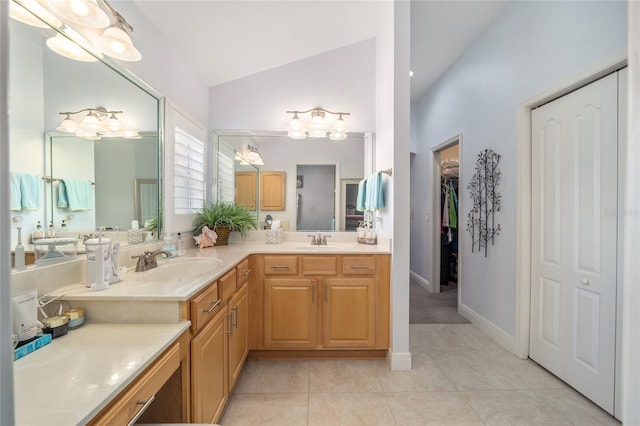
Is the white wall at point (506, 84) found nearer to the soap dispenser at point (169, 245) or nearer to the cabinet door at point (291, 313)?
the cabinet door at point (291, 313)

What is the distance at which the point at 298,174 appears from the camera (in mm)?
2902

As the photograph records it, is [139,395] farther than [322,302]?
No

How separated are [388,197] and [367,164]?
661 mm

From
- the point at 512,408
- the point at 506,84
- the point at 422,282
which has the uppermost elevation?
the point at 506,84

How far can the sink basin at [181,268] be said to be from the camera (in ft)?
5.41

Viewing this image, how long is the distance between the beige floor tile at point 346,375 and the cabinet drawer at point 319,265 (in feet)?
2.40

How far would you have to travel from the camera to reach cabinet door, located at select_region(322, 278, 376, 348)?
2248mm

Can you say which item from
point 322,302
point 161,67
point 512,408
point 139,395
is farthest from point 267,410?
point 161,67

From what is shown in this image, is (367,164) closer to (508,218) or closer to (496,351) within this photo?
(508,218)

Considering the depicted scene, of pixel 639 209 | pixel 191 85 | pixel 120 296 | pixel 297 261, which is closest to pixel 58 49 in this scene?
pixel 120 296

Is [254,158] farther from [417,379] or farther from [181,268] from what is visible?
[417,379]

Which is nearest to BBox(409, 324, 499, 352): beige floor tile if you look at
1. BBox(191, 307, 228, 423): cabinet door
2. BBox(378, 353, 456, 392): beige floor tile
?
BBox(378, 353, 456, 392): beige floor tile

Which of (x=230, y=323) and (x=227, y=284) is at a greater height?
(x=227, y=284)

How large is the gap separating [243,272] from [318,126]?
1.66 m
